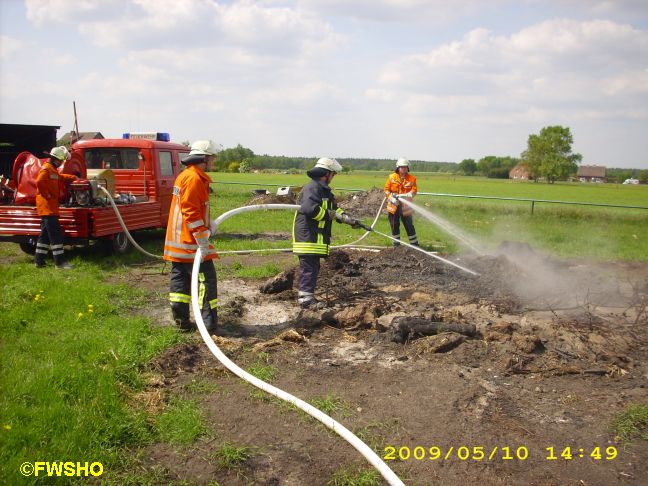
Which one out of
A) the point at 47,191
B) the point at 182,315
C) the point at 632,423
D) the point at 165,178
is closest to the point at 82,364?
the point at 182,315

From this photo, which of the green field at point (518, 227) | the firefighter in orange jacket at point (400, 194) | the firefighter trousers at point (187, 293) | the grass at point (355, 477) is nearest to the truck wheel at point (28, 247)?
the green field at point (518, 227)

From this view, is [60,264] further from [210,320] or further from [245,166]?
[245,166]

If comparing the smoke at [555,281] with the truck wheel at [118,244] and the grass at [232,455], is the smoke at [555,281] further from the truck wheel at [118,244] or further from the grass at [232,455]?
the truck wheel at [118,244]

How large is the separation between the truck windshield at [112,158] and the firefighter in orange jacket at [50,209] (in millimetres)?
2321

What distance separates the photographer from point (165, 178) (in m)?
11.0

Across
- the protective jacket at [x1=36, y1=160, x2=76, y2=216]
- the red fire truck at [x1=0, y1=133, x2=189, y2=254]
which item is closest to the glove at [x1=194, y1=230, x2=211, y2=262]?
the protective jacket at [x1=36, y1=160, x2=76, y2=216]

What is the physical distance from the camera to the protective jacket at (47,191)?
7.99 meters

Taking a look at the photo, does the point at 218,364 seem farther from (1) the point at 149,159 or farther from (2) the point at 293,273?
(1) the point at 149,159

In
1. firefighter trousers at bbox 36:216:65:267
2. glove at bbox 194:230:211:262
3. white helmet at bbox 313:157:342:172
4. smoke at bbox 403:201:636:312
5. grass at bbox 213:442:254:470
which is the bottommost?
grass at bbox 213:442:254:470

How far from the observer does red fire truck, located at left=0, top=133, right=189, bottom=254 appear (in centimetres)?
870

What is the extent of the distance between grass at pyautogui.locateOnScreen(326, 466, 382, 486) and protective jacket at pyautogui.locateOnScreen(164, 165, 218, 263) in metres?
2.83

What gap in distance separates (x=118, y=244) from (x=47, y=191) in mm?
1815

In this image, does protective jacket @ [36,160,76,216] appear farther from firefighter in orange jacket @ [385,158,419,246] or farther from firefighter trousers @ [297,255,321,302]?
firefighter in orange jacket @ [385,158,419,246]

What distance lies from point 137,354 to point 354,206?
16.2 metres
